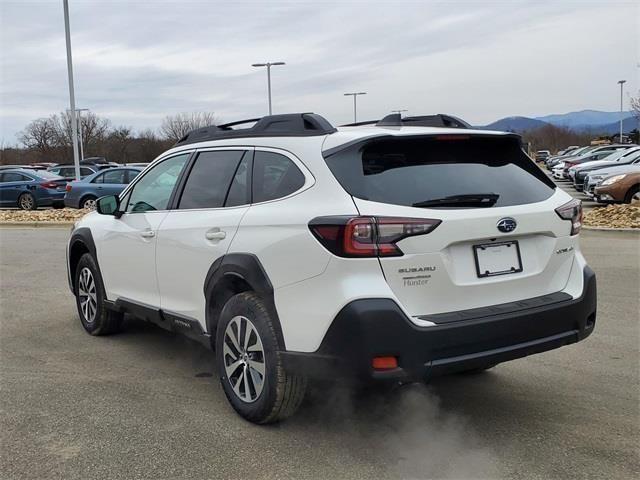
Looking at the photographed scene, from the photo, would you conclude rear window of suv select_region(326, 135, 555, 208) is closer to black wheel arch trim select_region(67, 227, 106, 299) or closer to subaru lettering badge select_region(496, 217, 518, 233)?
subaru lettering badge select_region(496, 217, 518, 233)

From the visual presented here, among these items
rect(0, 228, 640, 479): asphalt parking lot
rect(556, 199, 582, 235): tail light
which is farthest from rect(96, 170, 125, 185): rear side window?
rect(556, 199, 582, 235): tail light

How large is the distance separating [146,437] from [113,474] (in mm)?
431

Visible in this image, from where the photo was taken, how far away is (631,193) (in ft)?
50.5

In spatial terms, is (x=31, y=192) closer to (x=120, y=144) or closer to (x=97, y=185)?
(x=97, y=185)

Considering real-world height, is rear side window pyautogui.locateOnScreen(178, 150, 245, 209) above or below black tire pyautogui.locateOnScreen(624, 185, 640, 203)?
above

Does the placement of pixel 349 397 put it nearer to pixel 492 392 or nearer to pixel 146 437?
pixel 492 392

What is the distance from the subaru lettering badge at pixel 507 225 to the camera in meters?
3.38

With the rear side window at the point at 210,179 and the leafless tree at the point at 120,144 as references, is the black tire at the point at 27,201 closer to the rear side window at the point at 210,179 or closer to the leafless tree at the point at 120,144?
the rear side window at the point at 210,179

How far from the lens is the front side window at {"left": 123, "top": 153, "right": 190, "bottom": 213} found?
15.6 ft

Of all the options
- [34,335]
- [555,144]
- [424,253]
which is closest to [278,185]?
[424,253]

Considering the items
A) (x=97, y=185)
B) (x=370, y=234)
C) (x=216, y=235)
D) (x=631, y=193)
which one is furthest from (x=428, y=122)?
(x=97, y=185)

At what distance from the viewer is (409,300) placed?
3.17m

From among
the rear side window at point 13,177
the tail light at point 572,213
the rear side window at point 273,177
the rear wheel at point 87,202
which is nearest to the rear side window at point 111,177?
the rear wheel at point 87,202

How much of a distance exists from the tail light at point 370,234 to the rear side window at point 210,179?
122 centimetres
